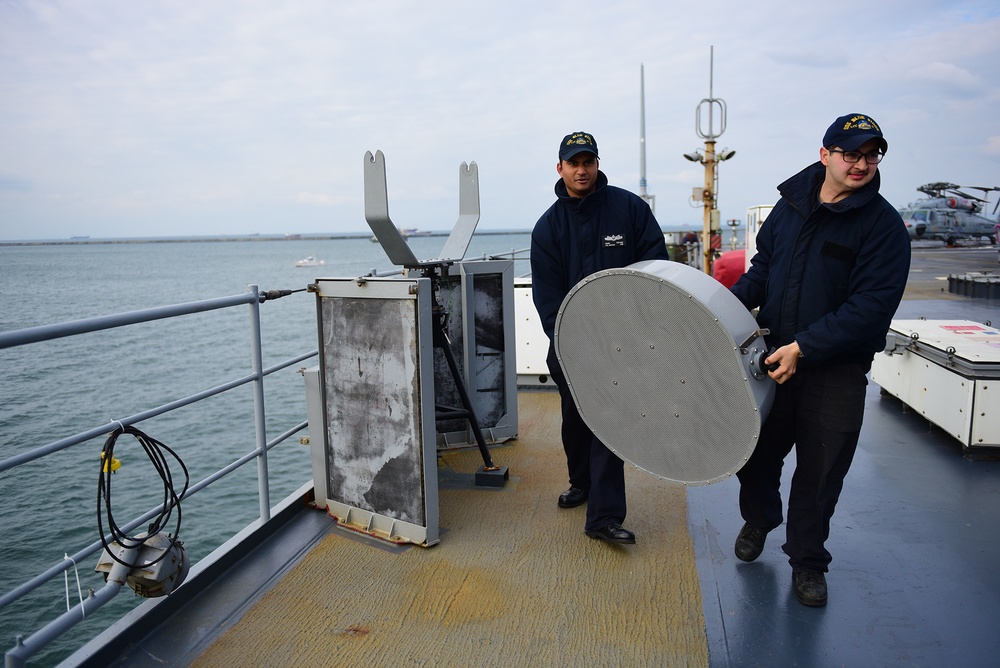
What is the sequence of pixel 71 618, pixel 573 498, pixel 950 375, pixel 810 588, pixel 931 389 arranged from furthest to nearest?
pixel 931 389 → pixel 950 375 → pixel 573 498 → pixel 810 588 → pixel 71 618

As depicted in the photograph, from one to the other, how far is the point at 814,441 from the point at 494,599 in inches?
60.3

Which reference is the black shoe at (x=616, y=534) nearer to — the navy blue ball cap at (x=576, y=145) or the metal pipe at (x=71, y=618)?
the navy blue ball cap at (x=576, y=145)

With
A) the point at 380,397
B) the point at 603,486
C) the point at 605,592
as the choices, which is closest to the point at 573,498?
the point at 603,486

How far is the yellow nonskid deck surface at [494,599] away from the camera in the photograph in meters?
2.75

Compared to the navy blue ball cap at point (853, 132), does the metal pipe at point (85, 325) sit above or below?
below

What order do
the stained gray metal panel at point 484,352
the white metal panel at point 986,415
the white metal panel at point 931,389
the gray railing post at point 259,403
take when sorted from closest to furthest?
the gray railing post at point 259,403
the white metal panel at point 986,415
the white metal panel at point 931,389
the stained gray metal panel at point 484,352

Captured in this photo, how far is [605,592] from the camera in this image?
3195 mm

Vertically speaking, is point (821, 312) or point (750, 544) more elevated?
point (821, 312)

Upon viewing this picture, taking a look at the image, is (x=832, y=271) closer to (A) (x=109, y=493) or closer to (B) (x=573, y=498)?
(B) (x=573, y=498)

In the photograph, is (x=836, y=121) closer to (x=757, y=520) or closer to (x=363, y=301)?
(x=757, y=520)

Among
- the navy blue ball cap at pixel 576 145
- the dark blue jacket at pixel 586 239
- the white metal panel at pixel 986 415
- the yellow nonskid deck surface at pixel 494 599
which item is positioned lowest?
the yellow nonskid deck surface at pixel 494 599

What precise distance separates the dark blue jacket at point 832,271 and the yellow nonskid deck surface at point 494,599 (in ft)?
4.03

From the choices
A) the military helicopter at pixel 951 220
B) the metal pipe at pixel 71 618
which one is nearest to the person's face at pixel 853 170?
the metal pipe at pixel 71 618

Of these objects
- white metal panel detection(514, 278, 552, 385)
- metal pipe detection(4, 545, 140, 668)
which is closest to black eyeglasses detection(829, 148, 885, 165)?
metal pipe detection(4, 545, 140, 668)
